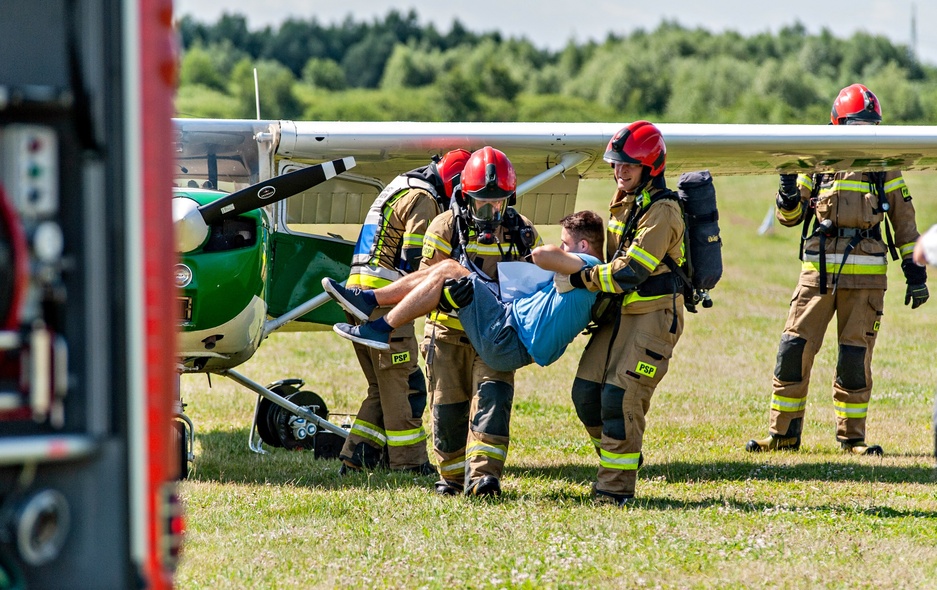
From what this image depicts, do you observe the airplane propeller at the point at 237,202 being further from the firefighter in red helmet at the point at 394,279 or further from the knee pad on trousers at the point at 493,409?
the knee pad on trousers at the point at 493,409

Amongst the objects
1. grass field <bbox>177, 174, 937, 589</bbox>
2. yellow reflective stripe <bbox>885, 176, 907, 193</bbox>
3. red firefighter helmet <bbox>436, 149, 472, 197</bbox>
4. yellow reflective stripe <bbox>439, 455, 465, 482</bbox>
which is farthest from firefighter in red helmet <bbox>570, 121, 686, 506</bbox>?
yellow reflective stripe <bbox>885, 176, 907, 193</bbox>

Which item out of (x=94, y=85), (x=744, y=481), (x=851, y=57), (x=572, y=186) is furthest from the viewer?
(x=851, y=57)

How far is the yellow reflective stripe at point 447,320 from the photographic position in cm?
732

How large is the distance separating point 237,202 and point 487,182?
193 centimetres

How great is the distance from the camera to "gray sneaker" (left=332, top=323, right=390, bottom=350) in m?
7.15

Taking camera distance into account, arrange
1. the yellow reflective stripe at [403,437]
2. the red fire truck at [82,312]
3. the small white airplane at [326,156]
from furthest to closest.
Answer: the small white airplane at [326,156] < the yellow reflective stripe at [403,437] < the red fire truck at [82,312]

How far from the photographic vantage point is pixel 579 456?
8.97 metres

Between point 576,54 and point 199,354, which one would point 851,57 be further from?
point 199,354

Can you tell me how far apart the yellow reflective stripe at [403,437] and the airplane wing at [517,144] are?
2094mm

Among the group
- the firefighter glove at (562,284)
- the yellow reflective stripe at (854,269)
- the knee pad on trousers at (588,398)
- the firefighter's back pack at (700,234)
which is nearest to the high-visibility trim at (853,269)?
the yellow reflective stripe at (854,269)

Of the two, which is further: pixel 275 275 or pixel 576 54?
pixel 576 54

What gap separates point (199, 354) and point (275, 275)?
154 centimetres

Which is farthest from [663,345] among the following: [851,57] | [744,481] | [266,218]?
[851,57]

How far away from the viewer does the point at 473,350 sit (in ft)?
24.3
